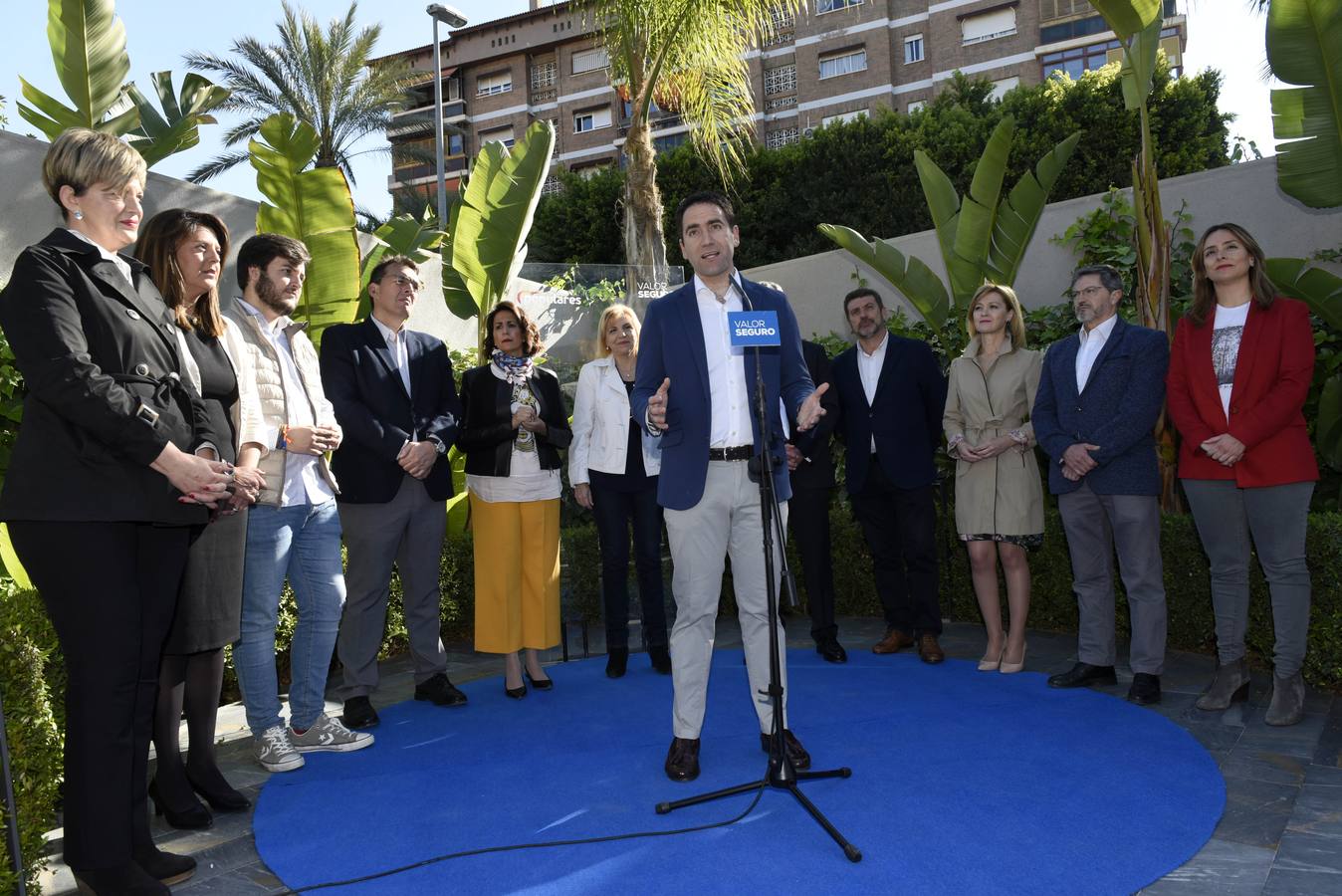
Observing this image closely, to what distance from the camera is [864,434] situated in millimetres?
5418

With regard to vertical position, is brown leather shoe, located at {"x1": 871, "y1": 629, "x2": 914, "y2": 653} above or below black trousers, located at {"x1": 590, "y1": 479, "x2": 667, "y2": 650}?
below

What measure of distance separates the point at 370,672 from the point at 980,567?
10.5 ft

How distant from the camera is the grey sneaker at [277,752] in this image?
151 inches

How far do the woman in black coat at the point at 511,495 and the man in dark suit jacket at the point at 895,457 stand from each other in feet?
Result: 5.65

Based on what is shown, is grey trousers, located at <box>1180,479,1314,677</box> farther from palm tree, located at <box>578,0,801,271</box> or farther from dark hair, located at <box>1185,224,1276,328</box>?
palm tree, located at <box>578,0,801,271</box>

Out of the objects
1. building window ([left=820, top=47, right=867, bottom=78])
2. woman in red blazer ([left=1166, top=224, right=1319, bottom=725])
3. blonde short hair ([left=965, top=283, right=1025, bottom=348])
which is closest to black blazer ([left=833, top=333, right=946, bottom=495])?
blonde short hair ([left=965, top=283, right=1025, bottom=348])

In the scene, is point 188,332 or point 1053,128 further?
point 1053,128

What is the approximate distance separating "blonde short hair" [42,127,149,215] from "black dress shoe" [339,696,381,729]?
8.54 feet

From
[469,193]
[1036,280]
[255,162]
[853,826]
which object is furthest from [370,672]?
[1036,280]

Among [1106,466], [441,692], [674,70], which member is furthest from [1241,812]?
[674,70]

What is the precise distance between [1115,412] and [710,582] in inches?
90.1

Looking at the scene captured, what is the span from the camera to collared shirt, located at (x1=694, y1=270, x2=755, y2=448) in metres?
3.52

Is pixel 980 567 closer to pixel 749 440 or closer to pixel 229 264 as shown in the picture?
pixel 749 440

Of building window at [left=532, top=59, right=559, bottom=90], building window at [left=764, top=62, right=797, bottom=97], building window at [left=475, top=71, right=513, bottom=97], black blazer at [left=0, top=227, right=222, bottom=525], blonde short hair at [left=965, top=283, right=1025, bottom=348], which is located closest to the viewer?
black blazer at [left=0, top=227, right=222, bottom=525]
